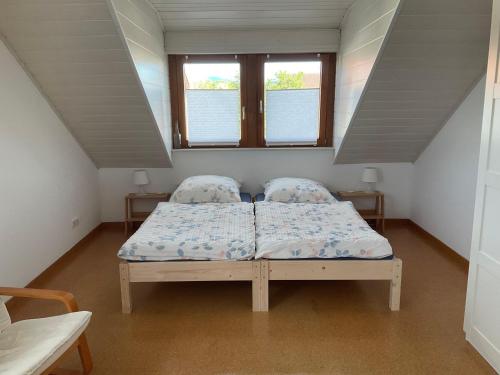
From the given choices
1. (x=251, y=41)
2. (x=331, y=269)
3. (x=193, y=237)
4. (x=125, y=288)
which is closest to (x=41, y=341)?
(x=125, y=288)

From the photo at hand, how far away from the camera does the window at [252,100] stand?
396 centimetres

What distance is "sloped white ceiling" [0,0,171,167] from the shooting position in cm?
232

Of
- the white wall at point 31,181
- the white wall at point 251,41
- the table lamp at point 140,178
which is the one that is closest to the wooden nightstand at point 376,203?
the white wall at point 251,41

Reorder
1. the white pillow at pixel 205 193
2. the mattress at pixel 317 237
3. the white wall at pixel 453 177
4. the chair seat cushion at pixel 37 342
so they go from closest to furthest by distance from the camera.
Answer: the chair seat cushion at pixel 37 342, the mattress at pixel 317 237, the white wall at pixel 453 177, the white pillow at pixel 205 193

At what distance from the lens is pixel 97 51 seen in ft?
8.55

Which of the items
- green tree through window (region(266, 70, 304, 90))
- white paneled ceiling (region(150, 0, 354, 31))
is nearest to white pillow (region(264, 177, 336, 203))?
green tree through window (region(266, 70, 304, 90))

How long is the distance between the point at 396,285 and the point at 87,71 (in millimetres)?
2688

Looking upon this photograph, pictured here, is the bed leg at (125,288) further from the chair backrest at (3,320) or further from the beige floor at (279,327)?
the chair backrest at (3,320)

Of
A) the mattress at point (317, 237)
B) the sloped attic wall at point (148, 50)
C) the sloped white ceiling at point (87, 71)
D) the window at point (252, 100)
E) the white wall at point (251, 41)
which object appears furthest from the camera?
the window at point (252, 100)

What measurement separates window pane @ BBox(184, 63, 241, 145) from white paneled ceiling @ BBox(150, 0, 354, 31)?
45 centimetres

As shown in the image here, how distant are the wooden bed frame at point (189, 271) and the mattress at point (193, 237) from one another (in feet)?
0.13

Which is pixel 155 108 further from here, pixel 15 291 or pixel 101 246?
A: pixel 15 291

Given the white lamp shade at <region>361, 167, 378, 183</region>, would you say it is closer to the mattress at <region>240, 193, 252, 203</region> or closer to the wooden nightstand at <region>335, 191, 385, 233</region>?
the wooden nightstand at <region>335, 191, 385, 233</region>

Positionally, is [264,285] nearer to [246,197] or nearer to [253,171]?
[246,197]
